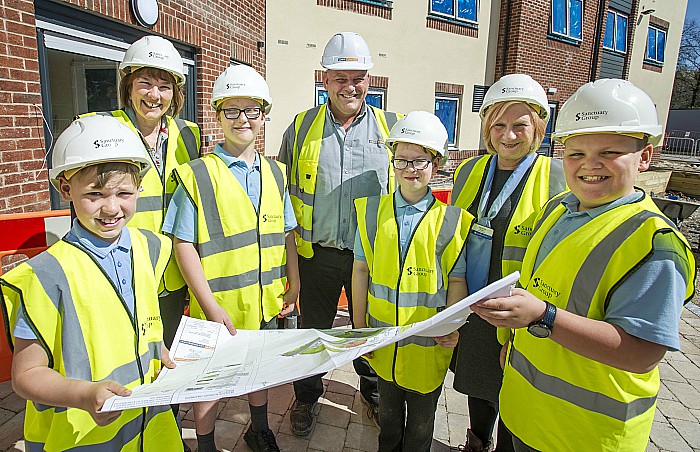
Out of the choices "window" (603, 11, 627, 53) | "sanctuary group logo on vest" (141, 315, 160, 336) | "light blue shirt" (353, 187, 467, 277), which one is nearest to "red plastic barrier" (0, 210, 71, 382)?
"sanctuary group logo on vest" (141, 315, 160, 336)

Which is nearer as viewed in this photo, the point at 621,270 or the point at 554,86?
the point at 621,270

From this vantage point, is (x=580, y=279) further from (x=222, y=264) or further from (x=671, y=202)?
(x=671, y=202)

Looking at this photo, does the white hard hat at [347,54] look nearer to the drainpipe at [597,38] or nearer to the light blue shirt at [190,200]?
the light blue shirt at [190,200]

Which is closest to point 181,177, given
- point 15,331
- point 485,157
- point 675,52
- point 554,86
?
point 15,331

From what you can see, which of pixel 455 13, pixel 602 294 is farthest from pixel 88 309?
pixel 455 13

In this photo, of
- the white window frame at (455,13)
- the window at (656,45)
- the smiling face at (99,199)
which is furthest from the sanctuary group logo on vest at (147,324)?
the window at (656,45)

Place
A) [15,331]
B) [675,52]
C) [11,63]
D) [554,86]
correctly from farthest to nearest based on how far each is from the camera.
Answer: [675,52]
[554,86]
[11,63]
[15,331]

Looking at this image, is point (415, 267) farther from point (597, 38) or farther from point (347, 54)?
point (597, 38)

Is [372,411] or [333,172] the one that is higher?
[333,172]

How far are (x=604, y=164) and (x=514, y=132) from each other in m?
0.92

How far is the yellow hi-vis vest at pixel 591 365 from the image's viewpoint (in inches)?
59.2

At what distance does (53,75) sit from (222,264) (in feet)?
9.42

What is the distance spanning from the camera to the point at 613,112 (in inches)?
61.2

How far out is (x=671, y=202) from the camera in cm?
916
